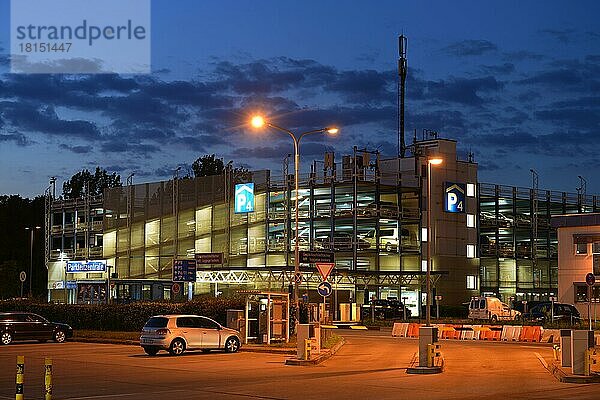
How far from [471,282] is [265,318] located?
46.0m

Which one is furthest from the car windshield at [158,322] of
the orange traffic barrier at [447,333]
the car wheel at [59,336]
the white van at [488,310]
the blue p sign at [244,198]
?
the blue p sign at [244,198]

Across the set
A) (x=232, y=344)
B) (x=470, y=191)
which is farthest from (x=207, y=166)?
(x=232, y=344)

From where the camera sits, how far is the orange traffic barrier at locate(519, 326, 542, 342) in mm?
46625

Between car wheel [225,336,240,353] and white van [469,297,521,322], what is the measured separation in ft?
110

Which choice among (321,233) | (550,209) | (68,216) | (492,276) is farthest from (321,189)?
(68,216)

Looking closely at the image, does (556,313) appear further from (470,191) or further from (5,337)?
(5,337)

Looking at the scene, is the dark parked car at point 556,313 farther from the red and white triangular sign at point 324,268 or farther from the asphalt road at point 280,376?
the red and white triangular sign at point 324,268

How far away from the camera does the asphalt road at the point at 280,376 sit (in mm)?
21719

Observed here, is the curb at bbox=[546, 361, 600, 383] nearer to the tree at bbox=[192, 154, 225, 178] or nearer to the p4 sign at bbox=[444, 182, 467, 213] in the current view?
the p4 sign at bbox=[444, 182, 467, 213]

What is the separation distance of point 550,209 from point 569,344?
69277 mm

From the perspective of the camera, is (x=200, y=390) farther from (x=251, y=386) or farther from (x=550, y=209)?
(x=550, y=209)

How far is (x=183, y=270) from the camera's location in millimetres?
54875

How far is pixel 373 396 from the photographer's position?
Answer: 21094 mm

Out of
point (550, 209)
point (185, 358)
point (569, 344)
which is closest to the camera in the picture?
point (569, 344)
